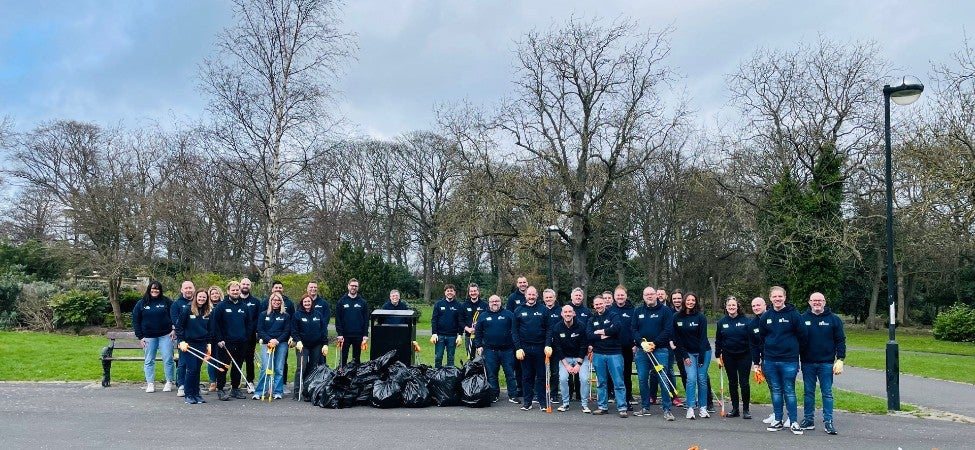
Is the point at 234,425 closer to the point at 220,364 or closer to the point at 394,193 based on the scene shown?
the point at 220,364

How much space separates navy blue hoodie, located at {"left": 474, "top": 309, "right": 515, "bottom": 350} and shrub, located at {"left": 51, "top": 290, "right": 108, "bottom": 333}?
18666 millimetres

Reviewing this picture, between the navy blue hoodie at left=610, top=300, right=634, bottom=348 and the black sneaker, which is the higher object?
the navy blue hoodie at left=610, top=300, right=634, bottom=348

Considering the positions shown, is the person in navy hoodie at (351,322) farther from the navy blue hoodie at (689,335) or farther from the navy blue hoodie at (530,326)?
the navy blue hoodie at (689,335)

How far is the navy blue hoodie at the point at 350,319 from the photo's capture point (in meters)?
12.0

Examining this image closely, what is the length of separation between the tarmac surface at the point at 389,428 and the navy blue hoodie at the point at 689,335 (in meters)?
0.88

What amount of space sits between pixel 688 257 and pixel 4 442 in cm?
3895

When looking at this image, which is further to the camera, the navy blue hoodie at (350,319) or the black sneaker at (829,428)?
the navy blue hoodie at (350,319)

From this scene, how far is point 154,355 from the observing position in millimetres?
11586

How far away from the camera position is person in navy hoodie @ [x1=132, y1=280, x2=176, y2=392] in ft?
37.7

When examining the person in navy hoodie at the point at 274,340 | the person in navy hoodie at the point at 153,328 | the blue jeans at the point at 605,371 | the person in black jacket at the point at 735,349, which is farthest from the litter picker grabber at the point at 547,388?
the person in navy hoodie at the point at 153,328

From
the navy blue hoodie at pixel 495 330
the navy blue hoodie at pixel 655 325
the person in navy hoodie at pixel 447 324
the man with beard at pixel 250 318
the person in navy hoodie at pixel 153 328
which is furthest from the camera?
the person in navy hoodie at pixel 447 324

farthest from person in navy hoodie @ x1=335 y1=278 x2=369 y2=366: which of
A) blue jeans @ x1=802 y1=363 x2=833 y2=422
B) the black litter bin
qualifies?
blue jeans @ x1=802 y1=363 x2=833 y2=422

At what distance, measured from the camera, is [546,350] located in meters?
10.3

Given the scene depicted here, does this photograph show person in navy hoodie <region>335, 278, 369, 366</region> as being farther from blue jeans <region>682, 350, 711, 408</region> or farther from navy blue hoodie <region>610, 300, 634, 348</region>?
blue jeans <region>682, 350, 711, 408</region>
